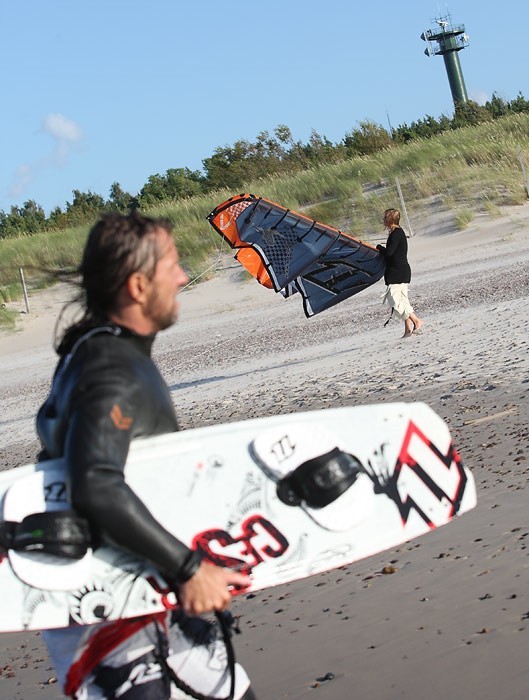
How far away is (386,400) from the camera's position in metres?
8.80

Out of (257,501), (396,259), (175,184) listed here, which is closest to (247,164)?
(175,184)

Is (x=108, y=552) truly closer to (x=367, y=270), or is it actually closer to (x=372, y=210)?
(x=367, y=270)

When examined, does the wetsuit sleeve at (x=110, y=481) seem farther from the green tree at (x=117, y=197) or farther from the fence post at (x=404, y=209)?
the green tree at (x=117, y=197)

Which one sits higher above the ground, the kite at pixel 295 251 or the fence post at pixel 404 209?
the kite at pixel 295 251

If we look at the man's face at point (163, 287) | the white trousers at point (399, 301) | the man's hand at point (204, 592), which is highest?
the man's face at point (163, 287)

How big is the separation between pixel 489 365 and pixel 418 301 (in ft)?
24.7

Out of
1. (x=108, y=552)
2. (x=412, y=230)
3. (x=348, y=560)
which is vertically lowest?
(x=412, y=230)

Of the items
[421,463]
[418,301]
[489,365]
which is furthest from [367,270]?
[421,463]

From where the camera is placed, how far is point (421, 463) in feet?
8.13

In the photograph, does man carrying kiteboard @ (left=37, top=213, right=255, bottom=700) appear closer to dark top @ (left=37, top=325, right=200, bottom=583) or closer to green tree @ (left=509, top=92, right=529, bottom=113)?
dark top @ (left=37, top=325, right=200, bottom=583)

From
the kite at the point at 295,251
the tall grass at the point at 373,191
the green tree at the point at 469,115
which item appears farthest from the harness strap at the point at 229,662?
the green tree at the point at 469,115

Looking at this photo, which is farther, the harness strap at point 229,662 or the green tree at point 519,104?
the green tree at point 519,104

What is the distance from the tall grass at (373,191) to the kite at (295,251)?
39.6 ft

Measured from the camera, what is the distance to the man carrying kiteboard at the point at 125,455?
1981 mm
